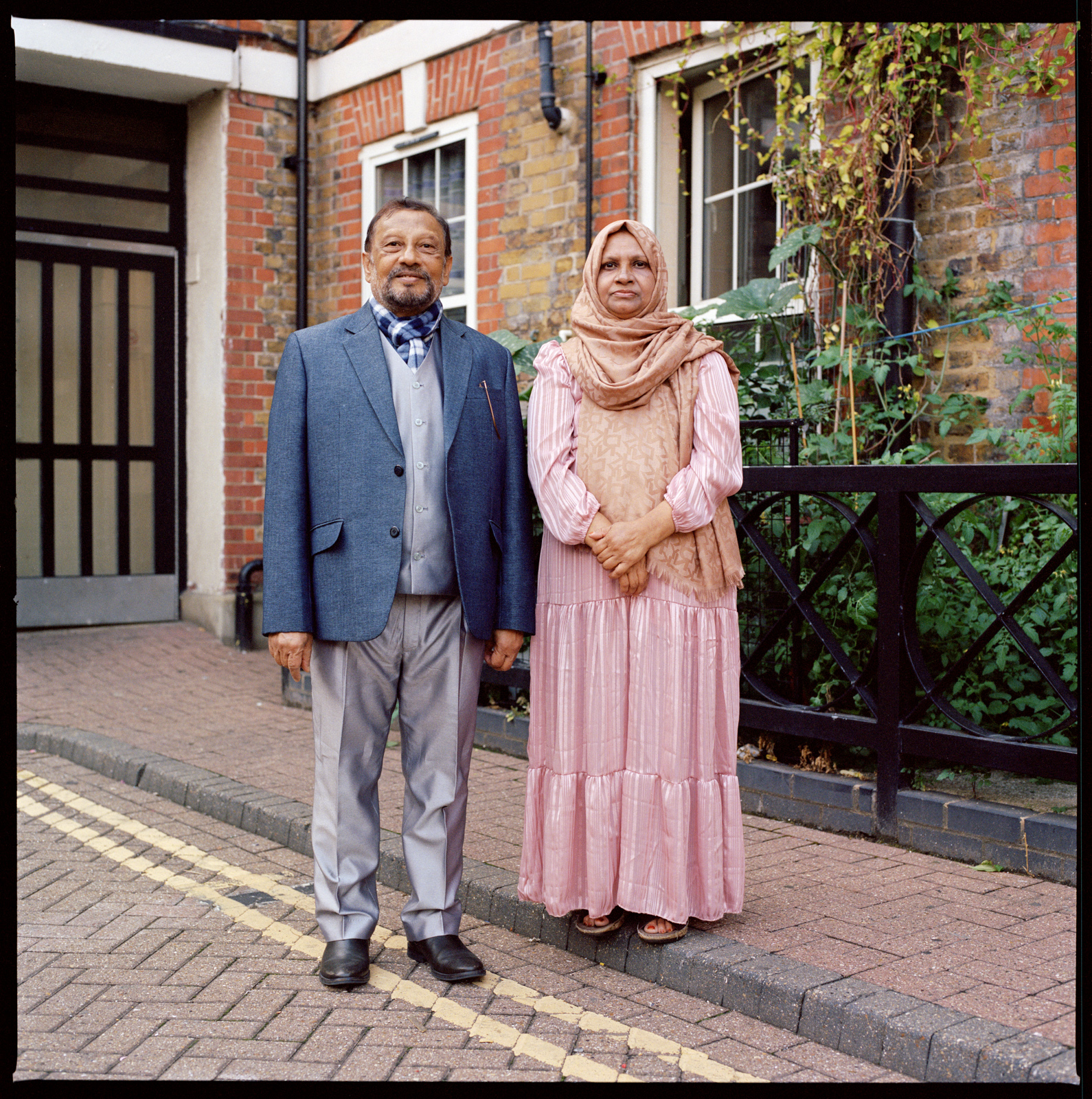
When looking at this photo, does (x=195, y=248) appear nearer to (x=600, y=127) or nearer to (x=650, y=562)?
(x=600, y=127)

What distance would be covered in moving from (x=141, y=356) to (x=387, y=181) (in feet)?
7.96

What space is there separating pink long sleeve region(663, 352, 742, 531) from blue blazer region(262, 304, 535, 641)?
521 millimetres

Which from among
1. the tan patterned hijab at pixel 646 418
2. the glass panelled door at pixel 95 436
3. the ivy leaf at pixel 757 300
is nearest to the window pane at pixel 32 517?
the glass panelled door at pixel 95 436

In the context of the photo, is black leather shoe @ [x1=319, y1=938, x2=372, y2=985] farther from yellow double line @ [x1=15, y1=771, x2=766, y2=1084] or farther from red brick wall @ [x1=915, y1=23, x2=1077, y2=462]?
red brick wall @ [x1=915, y1=23, x2=1077, y2=462]

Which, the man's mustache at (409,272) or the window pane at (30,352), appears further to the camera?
the window pane at (30,352)

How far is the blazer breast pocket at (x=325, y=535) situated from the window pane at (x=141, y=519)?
7.14 metres

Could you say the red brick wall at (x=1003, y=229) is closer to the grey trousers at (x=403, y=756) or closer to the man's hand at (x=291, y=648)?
the grey trousers at (x=403, y=756)

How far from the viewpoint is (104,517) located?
1006 cm

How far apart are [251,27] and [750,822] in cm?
770

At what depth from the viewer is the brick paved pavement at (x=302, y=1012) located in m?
3.03

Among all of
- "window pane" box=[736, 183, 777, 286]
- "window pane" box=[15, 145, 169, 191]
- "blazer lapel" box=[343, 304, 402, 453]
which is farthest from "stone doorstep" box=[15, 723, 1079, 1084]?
"window pane" box=[15, 145, 169, 191]

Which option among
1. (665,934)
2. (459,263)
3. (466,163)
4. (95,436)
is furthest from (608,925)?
(95,436)

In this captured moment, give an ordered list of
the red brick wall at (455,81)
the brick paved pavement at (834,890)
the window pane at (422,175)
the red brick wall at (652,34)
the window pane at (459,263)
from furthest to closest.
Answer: the window pane at (422,175) → the window pane at (459,263) → the red brick wall at (455,81) → the red brick wall at (652,34) → the brick paved pavement at (834,890)

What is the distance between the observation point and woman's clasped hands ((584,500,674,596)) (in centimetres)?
350
